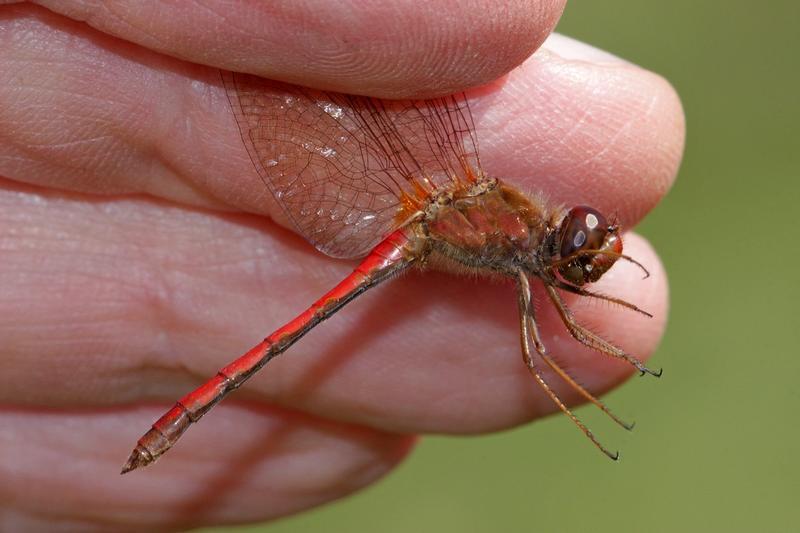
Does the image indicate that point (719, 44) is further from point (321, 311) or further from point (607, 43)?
point (321, 311)

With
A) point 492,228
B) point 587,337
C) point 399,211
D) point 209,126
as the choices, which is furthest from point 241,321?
point 587,337

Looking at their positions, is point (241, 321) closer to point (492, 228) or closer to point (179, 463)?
point (179, 463)

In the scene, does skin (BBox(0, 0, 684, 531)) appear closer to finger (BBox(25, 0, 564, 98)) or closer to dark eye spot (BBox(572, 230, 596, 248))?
finger (BBox(25, 0, 564, 98))

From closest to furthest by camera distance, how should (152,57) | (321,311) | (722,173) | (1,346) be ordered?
(152,57) < (321,311) < (1,346) < (722,173)

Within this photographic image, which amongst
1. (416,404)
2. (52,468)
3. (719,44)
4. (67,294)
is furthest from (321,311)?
(719,44)

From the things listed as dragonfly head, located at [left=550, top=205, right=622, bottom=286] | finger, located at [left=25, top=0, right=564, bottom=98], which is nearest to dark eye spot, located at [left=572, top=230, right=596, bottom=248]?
dragonfly head, located at [left=550, top=205, right=622, bottom=286]

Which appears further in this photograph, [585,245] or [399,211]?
[399,211]
